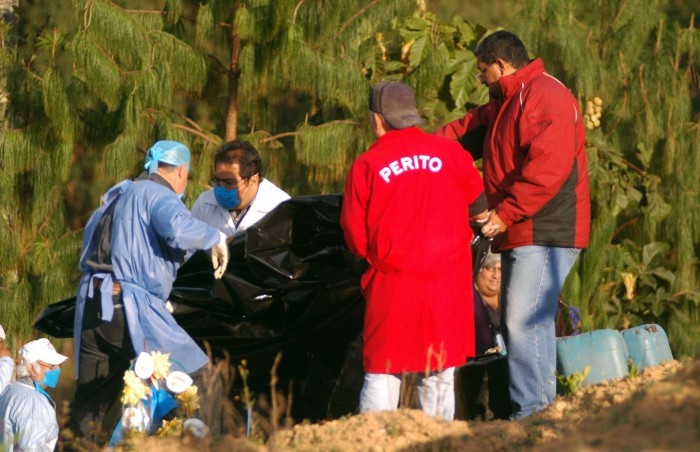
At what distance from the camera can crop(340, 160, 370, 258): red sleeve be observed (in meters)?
4.85

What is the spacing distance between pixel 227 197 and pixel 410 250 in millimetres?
1519

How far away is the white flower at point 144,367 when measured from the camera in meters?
5.13

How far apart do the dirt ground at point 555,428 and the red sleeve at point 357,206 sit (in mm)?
711

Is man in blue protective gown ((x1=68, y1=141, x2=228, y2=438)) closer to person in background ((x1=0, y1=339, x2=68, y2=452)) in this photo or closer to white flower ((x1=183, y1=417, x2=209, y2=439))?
white flower ((x1=183, y1=417, x2=209, y2=439))

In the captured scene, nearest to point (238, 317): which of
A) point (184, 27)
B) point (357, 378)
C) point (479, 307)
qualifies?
point (357, 378)

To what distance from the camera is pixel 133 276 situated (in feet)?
17.5

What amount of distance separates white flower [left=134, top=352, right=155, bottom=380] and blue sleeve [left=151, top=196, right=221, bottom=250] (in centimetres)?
46

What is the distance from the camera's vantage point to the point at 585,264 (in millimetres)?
8992

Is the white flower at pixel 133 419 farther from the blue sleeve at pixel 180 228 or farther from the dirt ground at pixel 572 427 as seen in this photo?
the dirt ground at pixel 572 427

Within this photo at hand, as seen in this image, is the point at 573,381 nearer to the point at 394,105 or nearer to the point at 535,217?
the point at 535,217

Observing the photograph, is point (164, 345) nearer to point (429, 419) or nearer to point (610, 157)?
point (429, 419)

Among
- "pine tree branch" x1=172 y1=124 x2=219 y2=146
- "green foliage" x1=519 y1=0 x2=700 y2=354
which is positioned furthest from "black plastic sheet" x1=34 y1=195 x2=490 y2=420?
"green foliage" x1=519 y1=0 x2=700 y2=354

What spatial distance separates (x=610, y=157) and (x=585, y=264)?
0.77m

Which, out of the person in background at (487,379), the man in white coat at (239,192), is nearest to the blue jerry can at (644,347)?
the person in background at (487,379)
